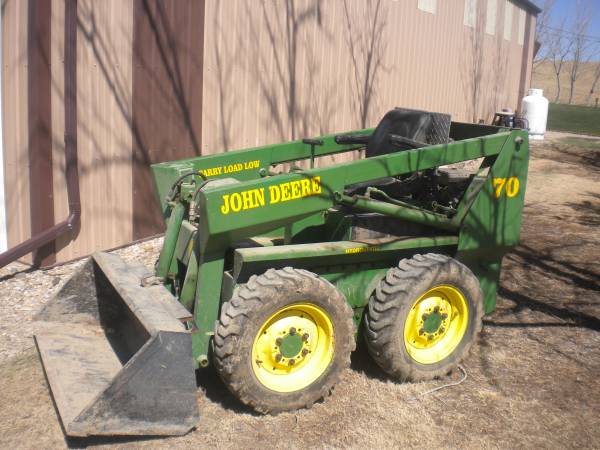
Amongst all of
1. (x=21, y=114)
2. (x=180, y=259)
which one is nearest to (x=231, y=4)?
(x=21, y=114)

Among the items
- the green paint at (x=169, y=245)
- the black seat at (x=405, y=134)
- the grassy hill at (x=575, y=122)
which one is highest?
the black seat at (x=405, y=134)

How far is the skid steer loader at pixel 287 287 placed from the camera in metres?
3.52

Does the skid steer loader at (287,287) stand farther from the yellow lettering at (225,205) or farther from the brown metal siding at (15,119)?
the brown metal siding at (15,119)

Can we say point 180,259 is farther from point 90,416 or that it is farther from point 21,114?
point 21,114

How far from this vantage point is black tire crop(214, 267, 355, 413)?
3549 millimetres

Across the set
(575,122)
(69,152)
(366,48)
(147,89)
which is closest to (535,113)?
(366,48)

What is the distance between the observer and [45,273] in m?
6.02

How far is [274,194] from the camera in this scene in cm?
375

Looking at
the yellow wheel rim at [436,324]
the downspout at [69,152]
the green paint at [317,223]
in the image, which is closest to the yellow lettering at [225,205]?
the green paint at [317,223]

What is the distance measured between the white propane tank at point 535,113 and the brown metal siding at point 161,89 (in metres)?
14.1

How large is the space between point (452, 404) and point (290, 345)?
1099 millimetres

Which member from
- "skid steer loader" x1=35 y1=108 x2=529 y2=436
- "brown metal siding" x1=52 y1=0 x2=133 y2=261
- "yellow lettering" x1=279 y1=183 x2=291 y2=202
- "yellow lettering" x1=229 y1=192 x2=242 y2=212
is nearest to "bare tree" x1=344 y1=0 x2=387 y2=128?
"brown metal siding" x1=52 y1=0 x2=133 y2=261

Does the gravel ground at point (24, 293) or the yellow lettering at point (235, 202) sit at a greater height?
the yellow lettering at point (235, 202)

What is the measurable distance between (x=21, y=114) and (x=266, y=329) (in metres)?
3.51
